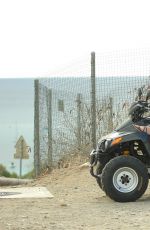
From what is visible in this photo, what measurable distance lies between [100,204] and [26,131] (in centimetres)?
2313

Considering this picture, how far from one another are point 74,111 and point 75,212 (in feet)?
22.1

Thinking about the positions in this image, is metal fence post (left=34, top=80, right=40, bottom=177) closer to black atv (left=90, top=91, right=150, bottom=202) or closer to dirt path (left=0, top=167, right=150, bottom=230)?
dirt path (left=0, top=167, right=150, bottom=230)

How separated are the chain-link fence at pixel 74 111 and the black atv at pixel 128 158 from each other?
12.2 ft

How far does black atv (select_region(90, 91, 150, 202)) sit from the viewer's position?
11.3m

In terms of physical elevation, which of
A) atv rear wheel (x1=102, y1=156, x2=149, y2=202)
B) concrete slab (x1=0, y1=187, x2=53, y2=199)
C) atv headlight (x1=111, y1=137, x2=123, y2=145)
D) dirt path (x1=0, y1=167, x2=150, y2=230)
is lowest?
concrete slab (x1=0, y1=187, x2=53, y2=199)

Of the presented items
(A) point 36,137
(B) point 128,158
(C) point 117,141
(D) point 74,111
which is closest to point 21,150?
(A) point 36,137

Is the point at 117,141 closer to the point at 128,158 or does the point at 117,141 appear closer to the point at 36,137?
the point at 128,158

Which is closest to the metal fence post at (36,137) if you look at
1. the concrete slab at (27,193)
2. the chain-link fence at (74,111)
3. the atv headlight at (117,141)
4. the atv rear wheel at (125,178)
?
the chain-link fence at (74,111)

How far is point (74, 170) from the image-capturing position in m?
16.2

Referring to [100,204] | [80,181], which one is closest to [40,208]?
[100,204]

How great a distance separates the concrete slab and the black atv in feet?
4.96

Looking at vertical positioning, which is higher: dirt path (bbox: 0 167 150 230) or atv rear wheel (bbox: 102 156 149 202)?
atv rear wheel (bbox: 102 156 149 202)

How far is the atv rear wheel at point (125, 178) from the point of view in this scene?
37.1 ft

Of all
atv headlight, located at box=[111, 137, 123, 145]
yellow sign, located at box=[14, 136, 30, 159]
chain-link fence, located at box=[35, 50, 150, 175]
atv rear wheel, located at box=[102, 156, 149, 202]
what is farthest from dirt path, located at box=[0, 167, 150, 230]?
yellow sign, located at box=[14, 136, 30, 159]
